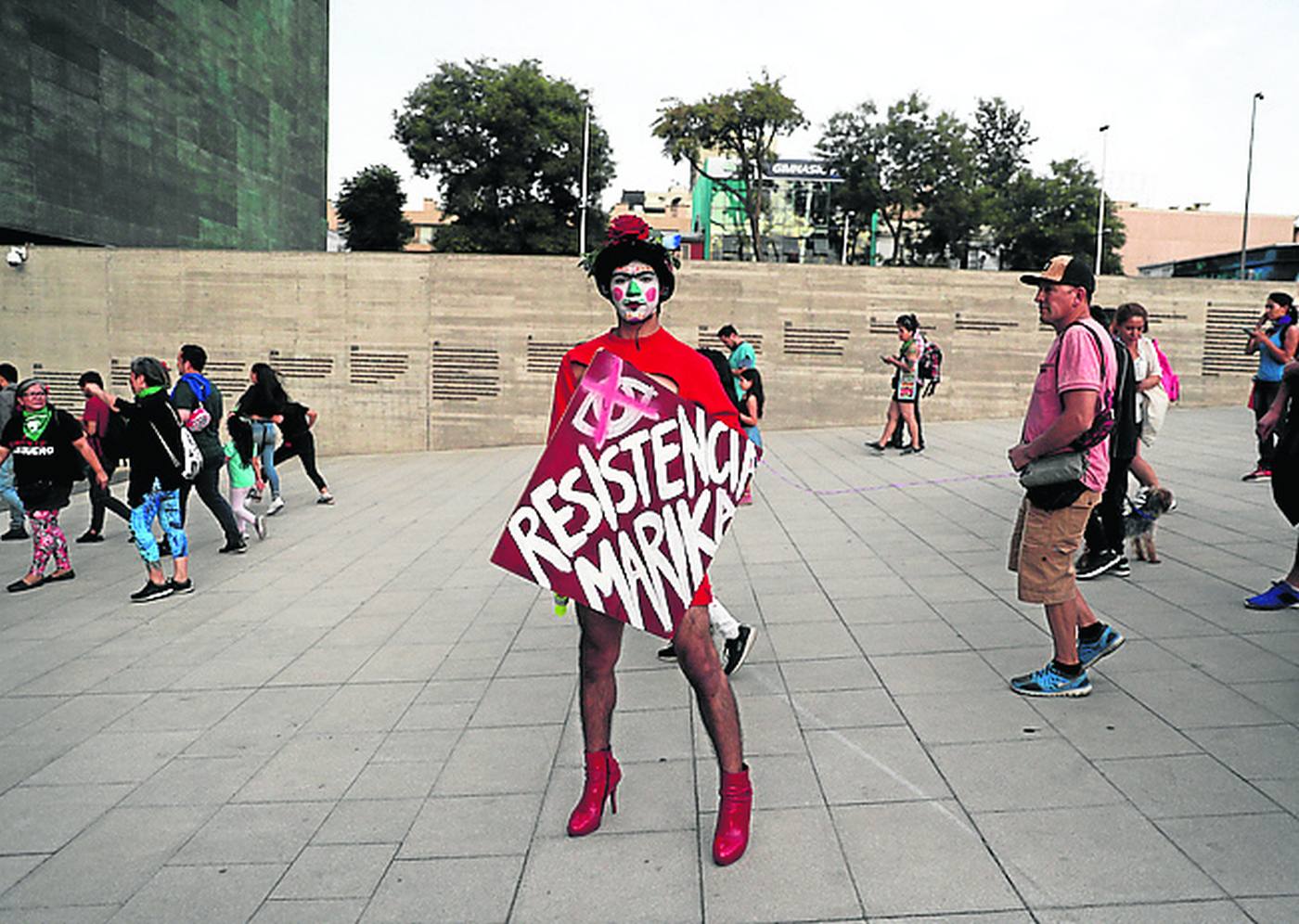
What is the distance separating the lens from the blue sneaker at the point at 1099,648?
4.14m

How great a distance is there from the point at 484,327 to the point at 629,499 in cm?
1469

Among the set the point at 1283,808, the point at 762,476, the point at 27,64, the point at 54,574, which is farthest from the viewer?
the point at 27,64

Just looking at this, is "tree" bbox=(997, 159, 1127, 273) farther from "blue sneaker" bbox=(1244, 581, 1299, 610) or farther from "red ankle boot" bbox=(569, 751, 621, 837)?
"red ankle boot" bbox=(569, 751, 621, 837)

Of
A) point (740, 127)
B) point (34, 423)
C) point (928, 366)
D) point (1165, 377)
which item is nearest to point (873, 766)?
point (1165, 377)

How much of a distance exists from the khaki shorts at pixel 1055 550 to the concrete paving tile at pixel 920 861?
3.78ft

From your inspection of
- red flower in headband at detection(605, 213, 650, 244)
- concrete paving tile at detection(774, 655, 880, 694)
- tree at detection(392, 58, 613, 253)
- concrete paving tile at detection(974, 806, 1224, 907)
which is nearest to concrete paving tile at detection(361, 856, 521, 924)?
concrete paving tile at detection(974, 806, 1224, 907)

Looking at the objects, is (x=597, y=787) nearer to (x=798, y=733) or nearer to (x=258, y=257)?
(x=798, y=733)

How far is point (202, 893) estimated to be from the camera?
2871 millimetres

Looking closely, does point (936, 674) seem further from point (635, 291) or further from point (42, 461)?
point (42, 461)

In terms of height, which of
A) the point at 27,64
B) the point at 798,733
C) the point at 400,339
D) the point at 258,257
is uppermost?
the point at 27,64

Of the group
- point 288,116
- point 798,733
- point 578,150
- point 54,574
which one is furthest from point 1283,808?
point 578,150

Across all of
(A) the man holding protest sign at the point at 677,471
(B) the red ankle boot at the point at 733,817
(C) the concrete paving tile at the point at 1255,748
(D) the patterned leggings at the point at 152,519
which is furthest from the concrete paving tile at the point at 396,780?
(D) the patterned leggings at the point at 152,519

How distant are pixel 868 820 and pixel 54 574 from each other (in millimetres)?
7294

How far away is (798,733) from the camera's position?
3840 mm
